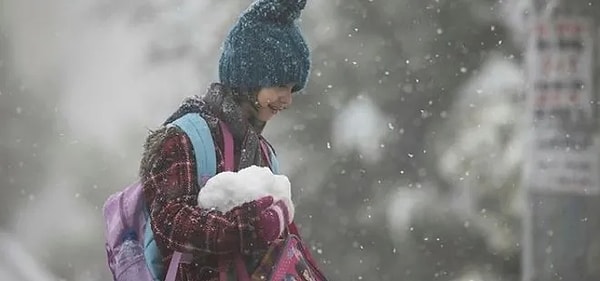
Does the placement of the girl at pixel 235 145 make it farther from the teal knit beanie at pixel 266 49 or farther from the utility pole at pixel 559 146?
the utility pole at pixel 559 146

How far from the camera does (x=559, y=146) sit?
246 inches

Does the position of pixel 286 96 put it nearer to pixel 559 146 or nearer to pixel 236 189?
pixel 236 189

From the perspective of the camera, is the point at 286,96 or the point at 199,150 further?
the point at 286,96

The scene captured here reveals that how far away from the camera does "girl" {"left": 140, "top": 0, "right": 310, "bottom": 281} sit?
264 cm

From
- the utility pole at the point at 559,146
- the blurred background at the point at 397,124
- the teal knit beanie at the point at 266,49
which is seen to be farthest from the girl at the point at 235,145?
the blurred background at the point at 397,124

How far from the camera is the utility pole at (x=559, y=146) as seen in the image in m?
6.21

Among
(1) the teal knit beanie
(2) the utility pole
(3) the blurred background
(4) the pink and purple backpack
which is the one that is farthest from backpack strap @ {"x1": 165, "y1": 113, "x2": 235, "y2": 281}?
(3) the blurred background

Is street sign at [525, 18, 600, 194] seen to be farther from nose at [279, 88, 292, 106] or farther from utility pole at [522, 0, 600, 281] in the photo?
nose at [279, 88, 292, 106]

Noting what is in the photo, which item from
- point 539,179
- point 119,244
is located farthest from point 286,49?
point 539,179

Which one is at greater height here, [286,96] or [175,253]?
[286,96]

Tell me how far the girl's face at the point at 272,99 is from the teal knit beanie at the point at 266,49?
18 millimetres

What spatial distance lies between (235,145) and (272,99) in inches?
6.6

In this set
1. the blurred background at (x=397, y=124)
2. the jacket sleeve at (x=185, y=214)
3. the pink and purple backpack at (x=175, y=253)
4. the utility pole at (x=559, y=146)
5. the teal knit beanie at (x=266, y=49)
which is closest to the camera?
the jacket sleeve at (x=185, y=214)

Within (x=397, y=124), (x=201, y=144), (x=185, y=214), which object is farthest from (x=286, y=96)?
(x=397, y=124)
